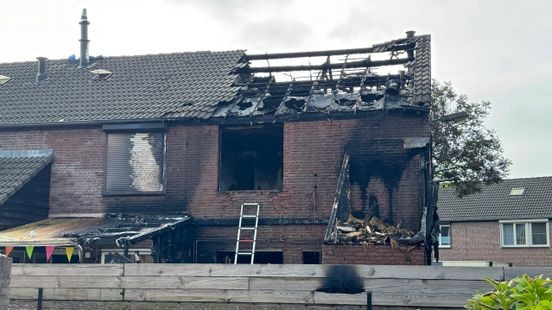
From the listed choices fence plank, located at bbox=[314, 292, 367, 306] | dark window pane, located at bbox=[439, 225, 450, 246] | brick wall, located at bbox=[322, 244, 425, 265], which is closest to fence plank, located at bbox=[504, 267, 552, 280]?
fence plank, located at bbox=[314, 292, 367, 306]

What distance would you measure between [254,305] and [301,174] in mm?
8144

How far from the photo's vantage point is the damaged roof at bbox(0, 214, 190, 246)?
56.1 ft

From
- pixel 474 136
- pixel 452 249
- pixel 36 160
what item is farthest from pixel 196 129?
pixel 452 249

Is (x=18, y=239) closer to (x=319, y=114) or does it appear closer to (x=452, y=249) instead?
(x=319, y=114)

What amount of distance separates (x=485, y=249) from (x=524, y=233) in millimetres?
2243

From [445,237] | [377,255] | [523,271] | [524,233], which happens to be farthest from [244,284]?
[445,237]

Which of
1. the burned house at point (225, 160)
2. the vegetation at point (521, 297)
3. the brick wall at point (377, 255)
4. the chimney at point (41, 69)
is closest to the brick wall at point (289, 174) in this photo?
the burned house at point (225, 160)

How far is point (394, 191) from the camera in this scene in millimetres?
18547

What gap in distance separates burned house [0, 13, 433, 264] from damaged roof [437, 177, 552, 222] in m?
20.2

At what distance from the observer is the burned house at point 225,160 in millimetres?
18453

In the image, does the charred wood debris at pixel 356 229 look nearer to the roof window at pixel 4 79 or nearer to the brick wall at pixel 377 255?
the brick wall at pixel 377 255

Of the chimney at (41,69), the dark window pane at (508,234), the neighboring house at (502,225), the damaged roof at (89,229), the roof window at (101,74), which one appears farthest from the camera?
the dark window pane at (508,234)

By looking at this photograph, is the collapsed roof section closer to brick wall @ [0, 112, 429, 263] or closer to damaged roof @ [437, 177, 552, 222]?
brick wall @ [0, 112, 429, 263]

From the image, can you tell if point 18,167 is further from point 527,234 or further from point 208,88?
point 527,234
